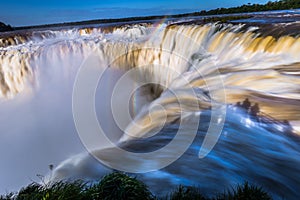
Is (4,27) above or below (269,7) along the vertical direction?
below

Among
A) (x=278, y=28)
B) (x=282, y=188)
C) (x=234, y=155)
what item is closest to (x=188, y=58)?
(x=278, y=28)

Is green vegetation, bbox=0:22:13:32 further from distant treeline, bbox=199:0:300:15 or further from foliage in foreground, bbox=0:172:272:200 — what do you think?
foliage in foreground, bbox=0:172:272:200

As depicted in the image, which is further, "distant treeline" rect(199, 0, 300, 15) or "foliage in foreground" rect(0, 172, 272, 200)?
"distant treeline" rect(199, 0, 300, 15)

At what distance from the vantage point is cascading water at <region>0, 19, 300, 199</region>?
14.2ft

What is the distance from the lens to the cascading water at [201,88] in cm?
433

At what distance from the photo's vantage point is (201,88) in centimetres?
820

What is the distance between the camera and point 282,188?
395 cm

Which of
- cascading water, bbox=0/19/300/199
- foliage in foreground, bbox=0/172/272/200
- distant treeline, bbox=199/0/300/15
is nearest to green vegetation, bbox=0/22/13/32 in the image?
cascading water, bbox=0/19/300/199

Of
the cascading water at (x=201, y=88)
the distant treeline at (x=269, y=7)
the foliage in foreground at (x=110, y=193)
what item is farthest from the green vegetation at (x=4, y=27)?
the foliage in foreground at (x=110, y=193)

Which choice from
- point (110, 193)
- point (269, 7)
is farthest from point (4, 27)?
point (110, 193)

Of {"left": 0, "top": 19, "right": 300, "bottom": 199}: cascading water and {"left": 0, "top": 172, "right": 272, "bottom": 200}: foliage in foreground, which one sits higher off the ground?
{"left": 0, "top": 19, "right": 300, "bottom": 199}: cascading water

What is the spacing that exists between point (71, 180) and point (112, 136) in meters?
5.72

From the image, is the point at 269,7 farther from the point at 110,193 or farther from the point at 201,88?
the point at 110,193

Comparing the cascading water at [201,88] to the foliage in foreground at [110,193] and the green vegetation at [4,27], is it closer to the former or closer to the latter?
the foliage in foreground at [110,193]
